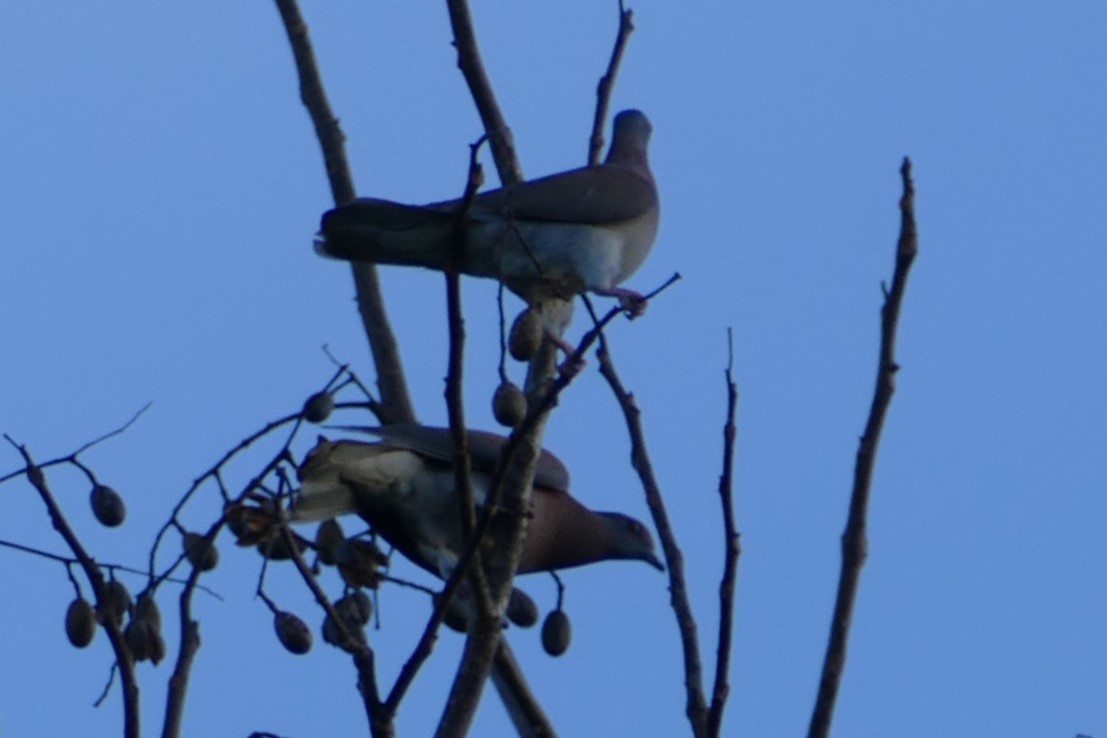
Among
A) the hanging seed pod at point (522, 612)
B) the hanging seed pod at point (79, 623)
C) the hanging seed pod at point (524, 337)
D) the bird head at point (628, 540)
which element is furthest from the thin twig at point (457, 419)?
the bird head at point (628, 540)

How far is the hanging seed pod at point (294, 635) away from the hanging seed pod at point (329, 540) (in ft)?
0.85

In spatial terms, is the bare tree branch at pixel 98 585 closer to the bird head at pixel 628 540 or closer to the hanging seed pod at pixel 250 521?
the hanging seed pod at pixel 250 521

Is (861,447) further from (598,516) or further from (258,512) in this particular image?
(598,516)

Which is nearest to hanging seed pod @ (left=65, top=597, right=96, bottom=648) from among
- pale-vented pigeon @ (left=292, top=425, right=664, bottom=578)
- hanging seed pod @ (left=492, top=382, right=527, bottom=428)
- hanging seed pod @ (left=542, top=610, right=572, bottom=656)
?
hanging seed pod @ (left=492, top=382, right=527, bottom=428)

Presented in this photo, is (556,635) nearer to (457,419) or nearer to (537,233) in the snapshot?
(537,233)

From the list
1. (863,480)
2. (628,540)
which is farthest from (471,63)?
(628,540)

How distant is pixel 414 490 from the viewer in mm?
5031

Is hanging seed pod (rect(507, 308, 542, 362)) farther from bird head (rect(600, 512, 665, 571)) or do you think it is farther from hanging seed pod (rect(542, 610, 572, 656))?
bird head (rect(600, 512, 665, 571))

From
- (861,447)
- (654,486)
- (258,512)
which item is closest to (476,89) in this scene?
(654,486)

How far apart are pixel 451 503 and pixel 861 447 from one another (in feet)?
8.18

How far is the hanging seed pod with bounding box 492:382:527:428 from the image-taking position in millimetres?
3135

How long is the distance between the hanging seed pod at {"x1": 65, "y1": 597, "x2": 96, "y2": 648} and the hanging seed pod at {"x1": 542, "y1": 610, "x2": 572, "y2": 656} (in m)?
1.09

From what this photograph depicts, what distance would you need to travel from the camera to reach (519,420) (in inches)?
124

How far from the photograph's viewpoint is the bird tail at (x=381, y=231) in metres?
4.55
